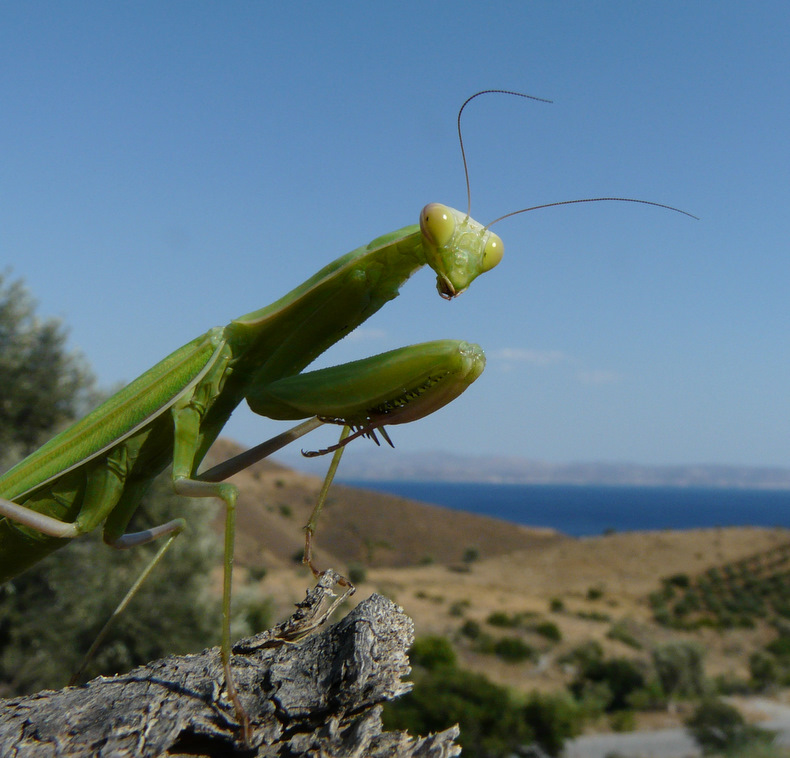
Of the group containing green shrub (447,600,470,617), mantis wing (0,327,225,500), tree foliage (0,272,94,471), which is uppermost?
tree foliage (0,272,94,471)

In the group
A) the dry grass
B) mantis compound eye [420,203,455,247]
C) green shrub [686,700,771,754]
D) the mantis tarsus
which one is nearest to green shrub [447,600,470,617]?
the dry grass

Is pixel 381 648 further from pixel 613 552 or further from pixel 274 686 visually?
pixel 613 552

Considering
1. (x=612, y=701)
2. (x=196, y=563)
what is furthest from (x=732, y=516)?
(x=196, y=563)

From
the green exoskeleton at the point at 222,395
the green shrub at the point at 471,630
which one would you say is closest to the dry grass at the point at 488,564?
the green shrub at the point at 471,630

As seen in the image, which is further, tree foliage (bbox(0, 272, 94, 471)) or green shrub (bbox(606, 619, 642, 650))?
green shrub (bbox(606, 619, 642, 650))

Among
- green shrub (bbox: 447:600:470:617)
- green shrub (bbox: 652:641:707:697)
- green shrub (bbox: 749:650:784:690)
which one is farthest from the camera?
green shrub (bbox: 447:600:470:617)

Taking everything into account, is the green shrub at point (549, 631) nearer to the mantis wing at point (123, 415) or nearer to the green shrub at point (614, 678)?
the green shrub at point (614, 678)

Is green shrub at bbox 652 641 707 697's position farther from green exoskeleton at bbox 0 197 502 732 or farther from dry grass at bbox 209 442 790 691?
green exoskeleton at bbox 0 197 502 732

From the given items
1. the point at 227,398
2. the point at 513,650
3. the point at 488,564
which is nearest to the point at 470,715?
the point at 513,650
